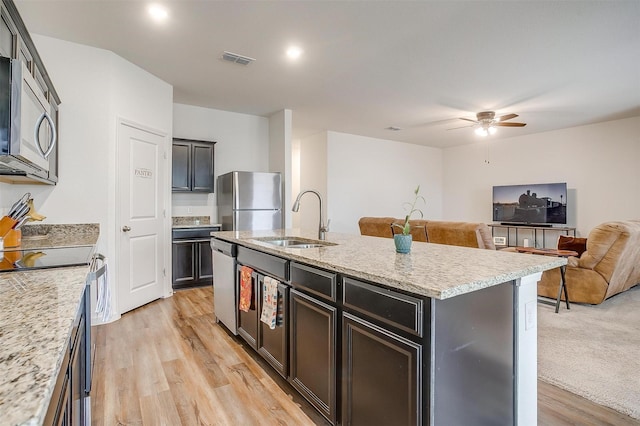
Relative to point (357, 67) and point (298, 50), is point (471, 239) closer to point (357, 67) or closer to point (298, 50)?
point (357, 67)

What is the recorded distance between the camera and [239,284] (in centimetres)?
279

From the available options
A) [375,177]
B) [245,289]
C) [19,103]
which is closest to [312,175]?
[375,177]

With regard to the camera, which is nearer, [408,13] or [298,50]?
[408,13]

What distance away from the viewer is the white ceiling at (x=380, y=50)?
2.74 metres

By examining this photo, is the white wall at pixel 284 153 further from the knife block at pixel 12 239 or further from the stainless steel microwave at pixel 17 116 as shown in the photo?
the stainless steel microwave at pixel 17 116

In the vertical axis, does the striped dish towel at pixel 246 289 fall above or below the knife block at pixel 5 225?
below

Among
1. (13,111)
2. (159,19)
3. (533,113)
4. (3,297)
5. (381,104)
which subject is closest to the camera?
(3,297)

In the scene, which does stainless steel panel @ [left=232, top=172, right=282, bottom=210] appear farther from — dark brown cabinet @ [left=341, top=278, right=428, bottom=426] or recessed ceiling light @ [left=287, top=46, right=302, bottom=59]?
dark brown cabinet @ [left=341, top=278, right=428, bottom=426]

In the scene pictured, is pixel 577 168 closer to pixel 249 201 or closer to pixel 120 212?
pixel 249 201

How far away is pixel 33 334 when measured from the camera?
76 cm

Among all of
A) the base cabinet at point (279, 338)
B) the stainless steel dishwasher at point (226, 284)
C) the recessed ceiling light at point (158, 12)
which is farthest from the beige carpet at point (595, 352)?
the recessed ceiling light at point (158, 12)

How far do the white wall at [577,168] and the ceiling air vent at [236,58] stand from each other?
20.9 ft

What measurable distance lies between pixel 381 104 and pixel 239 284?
376cm

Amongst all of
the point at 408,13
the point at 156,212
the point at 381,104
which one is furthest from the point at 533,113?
the point at 156,212
